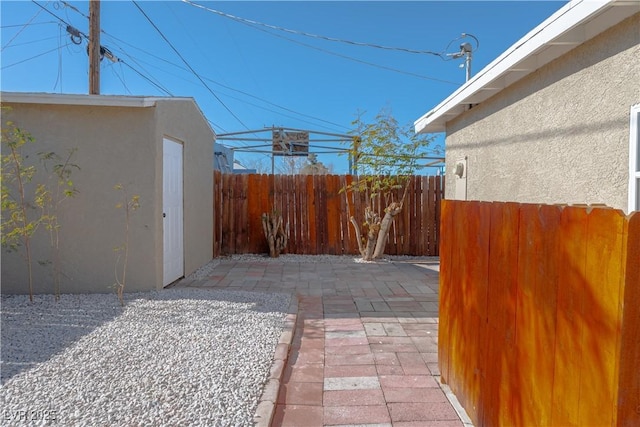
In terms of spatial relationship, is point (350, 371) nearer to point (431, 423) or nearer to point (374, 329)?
point (431, 423)

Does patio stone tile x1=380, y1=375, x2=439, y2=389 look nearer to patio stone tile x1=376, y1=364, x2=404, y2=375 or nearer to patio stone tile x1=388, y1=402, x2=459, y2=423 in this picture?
patio stone tile x1=376, y1=364, x2=404, y2=375

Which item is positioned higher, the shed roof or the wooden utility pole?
the wooden utility pole

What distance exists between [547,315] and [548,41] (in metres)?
2.43

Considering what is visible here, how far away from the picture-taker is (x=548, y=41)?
120 inches

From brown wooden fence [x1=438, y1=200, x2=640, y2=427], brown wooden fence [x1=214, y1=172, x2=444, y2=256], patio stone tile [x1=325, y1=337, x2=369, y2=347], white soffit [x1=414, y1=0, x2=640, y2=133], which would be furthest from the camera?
brown wooden fence [x1=214, y1=172, x2=444, y2=256]

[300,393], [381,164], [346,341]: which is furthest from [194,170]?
[300,393]

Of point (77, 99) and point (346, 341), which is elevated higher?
point (77, 99)

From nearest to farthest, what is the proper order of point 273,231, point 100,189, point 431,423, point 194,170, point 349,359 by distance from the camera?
point 431,423
point 349,359
point 100,189
point 194,170
point 273,231

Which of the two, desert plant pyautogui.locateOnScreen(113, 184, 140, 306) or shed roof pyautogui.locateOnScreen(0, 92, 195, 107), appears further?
desert plant pyautogui.locateOnScreen(113, 184, 140, 306)

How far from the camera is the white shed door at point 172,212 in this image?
19.3ft

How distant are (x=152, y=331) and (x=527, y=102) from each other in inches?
170

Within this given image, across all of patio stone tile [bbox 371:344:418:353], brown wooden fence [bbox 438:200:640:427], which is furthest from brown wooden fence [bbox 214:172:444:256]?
brown wooden fence [bbox 438:200:640:427]

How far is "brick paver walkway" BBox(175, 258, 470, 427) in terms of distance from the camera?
8.53 feet

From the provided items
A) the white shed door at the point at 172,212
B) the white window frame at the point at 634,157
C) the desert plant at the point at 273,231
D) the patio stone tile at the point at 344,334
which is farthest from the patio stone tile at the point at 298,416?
the desert plant at the point at 273,231
